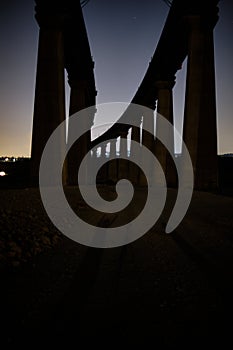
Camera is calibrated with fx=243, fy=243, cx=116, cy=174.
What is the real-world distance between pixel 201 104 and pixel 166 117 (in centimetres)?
1287

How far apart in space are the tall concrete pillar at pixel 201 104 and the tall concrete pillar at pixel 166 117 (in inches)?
416

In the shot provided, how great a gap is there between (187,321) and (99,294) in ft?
4.15

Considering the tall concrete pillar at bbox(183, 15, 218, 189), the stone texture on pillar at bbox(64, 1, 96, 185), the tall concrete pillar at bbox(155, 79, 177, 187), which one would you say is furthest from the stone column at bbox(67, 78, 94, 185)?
the tall concrete pillar at bbox(183, 15, 218, 189)

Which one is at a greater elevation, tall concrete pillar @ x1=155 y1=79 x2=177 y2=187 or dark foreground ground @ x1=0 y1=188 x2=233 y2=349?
tall concrete pillar @ x1=155 y1=79 x2=177 y2=187

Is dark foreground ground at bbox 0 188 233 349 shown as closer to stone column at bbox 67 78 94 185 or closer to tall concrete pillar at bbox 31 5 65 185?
tall concrete pillar at bbox 31 5 65 185

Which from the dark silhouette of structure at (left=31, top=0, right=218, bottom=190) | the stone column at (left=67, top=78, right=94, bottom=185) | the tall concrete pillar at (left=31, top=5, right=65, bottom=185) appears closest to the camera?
the tall concrete pillar at (left=31, top=5, right=65, bottom=185)

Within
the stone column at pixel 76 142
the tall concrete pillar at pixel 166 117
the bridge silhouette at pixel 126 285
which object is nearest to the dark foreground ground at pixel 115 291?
the bridge silhouette at pixel 126 285

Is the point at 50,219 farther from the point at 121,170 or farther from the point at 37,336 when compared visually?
the point at 121,170

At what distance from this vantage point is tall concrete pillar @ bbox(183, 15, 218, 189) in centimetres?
1762

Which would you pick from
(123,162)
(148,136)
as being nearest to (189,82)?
(148,136)

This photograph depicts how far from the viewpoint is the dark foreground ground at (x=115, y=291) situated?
2.66 meters

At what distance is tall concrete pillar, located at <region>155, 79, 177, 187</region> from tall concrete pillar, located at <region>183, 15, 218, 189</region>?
10.6m

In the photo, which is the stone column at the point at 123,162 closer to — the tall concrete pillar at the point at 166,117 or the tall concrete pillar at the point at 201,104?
the tall concrete pillar at the point at 166,117

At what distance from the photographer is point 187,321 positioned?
292 centimetres
